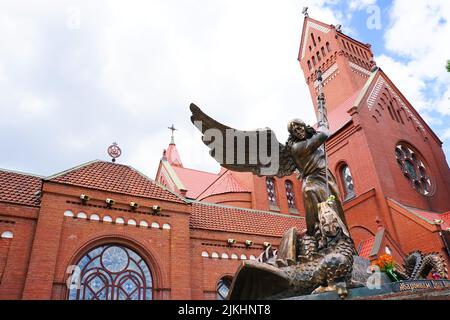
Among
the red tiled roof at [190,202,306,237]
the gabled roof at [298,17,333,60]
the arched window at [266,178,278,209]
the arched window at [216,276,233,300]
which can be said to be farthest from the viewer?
the gabled roof at [298,17,333,60]

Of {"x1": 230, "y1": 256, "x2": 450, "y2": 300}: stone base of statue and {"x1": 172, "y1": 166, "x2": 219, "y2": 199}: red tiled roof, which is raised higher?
{"x1": 172, "y1": 166, "x2": 219, "y2": 199}: red tiled roof

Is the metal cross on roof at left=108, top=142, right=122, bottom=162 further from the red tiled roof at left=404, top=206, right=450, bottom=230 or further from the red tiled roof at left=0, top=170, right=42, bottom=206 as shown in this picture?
the red tiled roof at left=404, top=206, right=450, bottom=230

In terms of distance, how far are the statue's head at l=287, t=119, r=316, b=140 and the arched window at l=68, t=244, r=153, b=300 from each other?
981cm

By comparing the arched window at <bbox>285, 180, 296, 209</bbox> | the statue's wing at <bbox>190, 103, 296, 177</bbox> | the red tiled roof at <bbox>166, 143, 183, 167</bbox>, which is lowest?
the statue's wing at <bbox>190, 103, 296, 177</bbox>

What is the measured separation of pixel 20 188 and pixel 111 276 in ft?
16.1

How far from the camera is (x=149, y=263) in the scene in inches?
555

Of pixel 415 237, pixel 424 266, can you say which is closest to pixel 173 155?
pixel 415 237

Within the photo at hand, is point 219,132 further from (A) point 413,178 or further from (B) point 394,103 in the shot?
(B) point 394,103

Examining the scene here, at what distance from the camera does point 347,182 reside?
22.2 m

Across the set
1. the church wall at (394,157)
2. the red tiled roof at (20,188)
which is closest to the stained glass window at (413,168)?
the church wall at (394,157)

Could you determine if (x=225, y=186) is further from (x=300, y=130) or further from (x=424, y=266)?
(x=300, y=130)

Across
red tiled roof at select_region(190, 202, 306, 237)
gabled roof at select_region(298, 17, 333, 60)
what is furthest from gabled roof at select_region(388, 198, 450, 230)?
gabled roof at select_region(298, 17, 333, 60)

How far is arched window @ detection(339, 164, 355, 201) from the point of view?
21591 mm
